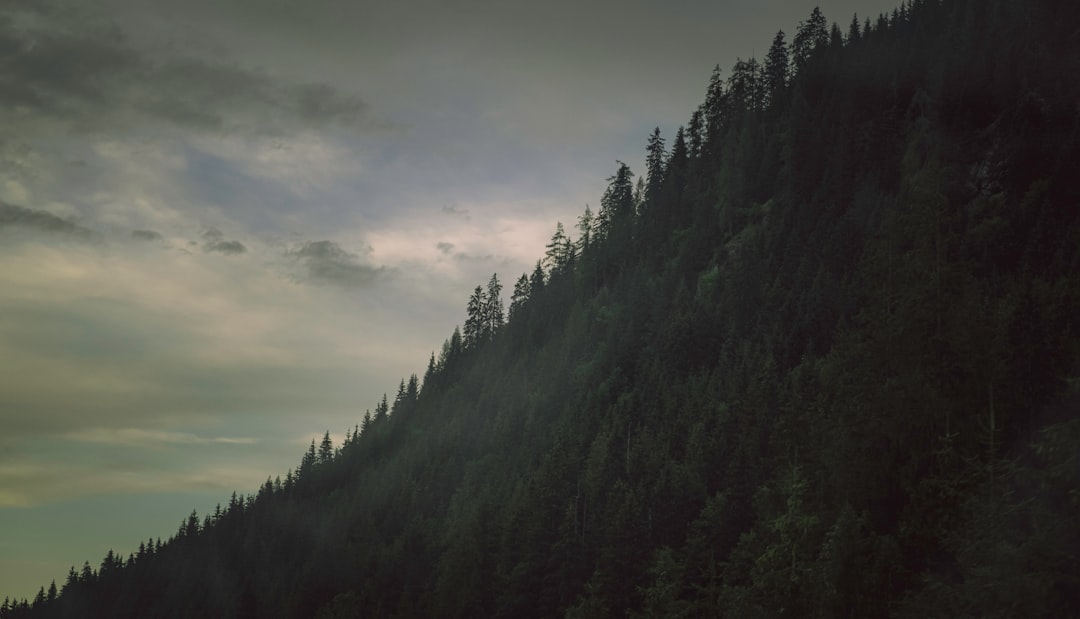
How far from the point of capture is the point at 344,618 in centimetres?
10294

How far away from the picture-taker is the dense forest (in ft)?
112

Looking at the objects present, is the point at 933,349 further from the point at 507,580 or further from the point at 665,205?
the point at 665,205

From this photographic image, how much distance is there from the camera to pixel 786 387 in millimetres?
71875

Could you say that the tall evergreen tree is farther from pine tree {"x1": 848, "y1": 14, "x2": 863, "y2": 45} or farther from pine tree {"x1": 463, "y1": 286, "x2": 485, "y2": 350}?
pine tree {"x1": 848, "y1": 14, "x2": 863, "y2": 45}

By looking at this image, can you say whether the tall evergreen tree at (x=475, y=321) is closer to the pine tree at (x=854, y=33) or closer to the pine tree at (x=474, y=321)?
the pine tree at (x=474, y=321)

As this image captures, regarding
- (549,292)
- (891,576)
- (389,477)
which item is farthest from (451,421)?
(891,576)

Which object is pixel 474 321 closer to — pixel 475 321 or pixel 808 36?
pixel 475 321

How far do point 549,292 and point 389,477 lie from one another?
42344mm

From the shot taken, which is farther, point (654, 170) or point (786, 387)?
point (654, 170)

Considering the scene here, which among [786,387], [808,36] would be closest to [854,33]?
[808,36]

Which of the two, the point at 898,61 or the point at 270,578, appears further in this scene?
the point at 270,578

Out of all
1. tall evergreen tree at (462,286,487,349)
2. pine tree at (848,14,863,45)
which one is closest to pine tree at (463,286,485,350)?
tall evergreen tree at (462,286,487,349)

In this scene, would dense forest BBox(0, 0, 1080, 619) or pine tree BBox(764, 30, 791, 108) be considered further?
pine tree BBox(764, 30, 791, 108)

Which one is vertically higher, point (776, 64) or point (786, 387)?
point (776, 64)
